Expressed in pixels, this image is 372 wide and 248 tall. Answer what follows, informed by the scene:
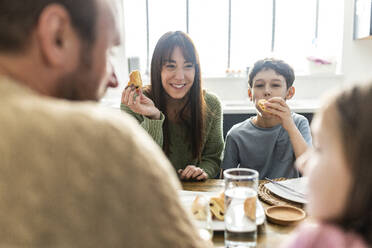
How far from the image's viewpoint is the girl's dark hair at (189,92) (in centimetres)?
186

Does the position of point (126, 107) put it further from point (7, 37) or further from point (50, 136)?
point (50, 136)

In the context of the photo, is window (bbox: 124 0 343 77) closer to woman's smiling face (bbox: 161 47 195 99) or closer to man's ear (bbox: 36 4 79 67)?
woman's smiling face (bbox: 161 47 195 99)

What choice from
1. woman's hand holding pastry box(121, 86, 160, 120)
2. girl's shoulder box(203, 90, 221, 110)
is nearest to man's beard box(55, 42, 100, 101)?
woman's hand holding pastry box(121, 86, 160, 120)

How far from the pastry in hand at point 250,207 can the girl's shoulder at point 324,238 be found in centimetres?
28

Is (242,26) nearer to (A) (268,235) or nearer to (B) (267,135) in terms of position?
(B) (267,135)

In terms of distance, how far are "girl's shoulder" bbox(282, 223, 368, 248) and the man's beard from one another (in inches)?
16.4

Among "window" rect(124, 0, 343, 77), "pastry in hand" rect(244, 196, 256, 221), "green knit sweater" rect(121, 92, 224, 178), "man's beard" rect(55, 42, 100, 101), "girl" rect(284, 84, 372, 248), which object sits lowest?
"green knit sweater" rect(121, 92, 224, 178)

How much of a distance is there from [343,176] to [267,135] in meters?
1.43

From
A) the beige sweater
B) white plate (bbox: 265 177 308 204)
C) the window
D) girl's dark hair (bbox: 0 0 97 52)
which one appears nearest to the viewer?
the beige sweater

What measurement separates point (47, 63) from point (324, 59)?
145 inches

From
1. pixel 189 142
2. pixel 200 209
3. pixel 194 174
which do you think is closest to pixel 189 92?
pixel 189 142

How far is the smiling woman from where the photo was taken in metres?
1.86

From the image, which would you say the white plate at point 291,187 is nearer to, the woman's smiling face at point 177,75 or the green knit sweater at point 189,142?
the green knit sweater at point 189,142

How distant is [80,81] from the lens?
0.57 metres
